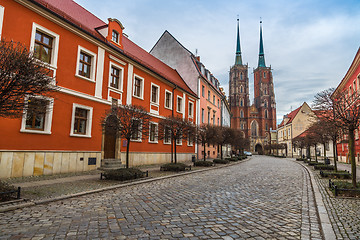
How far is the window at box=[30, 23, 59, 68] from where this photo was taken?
37.7ft

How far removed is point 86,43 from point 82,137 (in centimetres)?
598

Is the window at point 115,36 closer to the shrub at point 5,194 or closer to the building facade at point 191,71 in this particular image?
the shrub at point 5,194

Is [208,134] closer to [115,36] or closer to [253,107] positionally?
[115,36]

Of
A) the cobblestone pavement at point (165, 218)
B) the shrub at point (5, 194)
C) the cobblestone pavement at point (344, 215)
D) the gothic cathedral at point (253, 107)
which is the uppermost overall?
the gothic cathedral at point (253, 107)

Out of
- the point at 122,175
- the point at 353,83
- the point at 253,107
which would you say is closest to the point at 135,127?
the point at 122,175

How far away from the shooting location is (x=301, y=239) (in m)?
4.03

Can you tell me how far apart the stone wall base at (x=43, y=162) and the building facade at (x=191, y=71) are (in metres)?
17.3

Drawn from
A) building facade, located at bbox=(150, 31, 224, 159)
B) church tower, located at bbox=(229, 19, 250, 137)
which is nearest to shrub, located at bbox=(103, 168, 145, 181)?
building facade, located at bbox=(150, 31, 224, 159)

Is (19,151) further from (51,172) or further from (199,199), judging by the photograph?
(199,199)

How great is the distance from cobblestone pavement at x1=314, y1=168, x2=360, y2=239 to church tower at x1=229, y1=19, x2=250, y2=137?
84.3 meters

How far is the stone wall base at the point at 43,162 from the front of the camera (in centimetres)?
993

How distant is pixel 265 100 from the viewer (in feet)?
305

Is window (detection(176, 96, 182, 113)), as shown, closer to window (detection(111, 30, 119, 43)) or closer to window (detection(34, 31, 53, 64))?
window (detection(111, 30, 119, 43))

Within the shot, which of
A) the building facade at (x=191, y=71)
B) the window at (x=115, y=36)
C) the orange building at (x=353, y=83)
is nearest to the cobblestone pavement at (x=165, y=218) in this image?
the window at (x=115, y=36)
